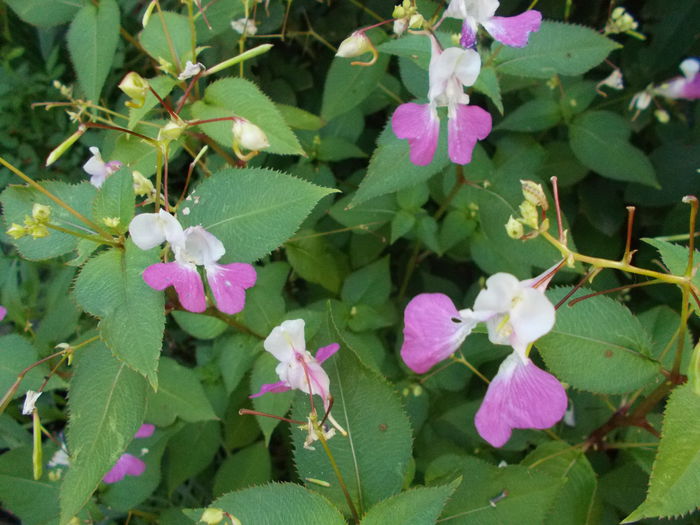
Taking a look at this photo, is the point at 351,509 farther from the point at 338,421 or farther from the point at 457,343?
the point at 457,343

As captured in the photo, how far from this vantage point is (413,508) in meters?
→ 0.75

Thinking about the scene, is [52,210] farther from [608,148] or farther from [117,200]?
[608,148]

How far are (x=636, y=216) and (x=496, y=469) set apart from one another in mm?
921

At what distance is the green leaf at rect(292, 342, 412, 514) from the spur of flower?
0.18m

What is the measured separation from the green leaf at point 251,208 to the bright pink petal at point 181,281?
64mm

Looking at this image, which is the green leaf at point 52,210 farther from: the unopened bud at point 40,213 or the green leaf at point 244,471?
the green leaf at point 244,471

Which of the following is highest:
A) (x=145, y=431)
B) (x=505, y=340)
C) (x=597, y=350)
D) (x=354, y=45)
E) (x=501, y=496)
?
(x=354, y=45)

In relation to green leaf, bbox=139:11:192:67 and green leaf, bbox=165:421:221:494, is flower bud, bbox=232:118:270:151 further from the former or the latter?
green leaf, bbox=165:421:221:494

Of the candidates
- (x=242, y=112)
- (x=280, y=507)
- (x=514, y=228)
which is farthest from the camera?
(x=242, y=112)

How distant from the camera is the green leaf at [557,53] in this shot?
3.60 ft

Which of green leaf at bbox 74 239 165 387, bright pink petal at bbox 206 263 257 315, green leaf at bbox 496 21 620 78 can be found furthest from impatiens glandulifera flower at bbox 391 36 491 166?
green leaf at bbox 74 239 165 387

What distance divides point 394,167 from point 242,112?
0.29 metres

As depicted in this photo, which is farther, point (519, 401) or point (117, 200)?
point (117, 200)

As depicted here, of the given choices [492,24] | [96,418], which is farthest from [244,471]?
[492,24]
